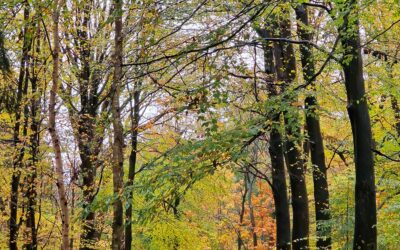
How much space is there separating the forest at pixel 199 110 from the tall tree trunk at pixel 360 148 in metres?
0.02

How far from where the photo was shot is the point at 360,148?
604 centimetres

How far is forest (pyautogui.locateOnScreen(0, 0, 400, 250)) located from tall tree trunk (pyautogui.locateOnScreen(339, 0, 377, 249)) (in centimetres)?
2

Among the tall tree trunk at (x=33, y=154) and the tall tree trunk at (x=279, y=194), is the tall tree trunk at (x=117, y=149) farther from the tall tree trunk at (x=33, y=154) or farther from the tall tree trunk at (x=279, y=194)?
the tall tree trunk at (x=33, y=154)

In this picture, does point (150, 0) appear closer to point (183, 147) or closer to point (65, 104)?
point (183, 147)

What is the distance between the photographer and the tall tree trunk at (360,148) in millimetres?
5750

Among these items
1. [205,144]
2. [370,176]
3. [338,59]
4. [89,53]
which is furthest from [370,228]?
[89,53]

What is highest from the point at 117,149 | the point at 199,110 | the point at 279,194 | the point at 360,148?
the point at 199,110

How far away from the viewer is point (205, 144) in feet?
16.0

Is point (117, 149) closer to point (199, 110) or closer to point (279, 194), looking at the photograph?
point (199, 110)

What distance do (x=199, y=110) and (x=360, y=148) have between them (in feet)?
8.50

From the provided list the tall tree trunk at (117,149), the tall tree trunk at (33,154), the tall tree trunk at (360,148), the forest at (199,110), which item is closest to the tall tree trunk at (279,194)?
the forest at (199,110)

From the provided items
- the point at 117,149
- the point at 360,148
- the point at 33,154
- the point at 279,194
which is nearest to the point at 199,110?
the point at 117,149

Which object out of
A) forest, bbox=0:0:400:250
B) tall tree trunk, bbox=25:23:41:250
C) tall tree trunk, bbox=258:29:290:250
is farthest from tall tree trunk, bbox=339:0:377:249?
tall tree trunk, bbox=25:23:41:250

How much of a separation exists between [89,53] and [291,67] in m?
6.06
